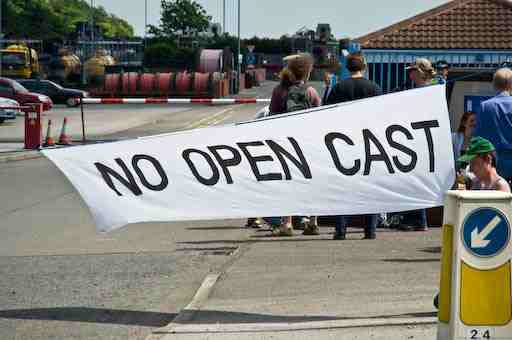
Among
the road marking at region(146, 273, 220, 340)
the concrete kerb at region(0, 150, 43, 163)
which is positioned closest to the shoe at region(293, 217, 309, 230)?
the road marking at region(146, 273, 220, 340)

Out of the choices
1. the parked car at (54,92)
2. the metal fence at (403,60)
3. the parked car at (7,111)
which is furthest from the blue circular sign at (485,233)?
the parked car at (54,92)

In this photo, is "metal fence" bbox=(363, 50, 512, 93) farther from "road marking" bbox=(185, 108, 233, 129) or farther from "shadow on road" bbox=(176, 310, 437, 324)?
"road marking" bbox=(185, 108, 233, 129)

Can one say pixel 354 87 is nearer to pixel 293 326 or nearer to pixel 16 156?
pixel 293 326

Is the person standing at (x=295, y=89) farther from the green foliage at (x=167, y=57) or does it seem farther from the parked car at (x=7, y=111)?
the green foliage at (x=167, y=57)

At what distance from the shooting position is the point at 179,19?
465ft

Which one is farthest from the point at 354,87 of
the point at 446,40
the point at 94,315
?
the point at 446,40

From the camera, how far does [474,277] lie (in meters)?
7.40

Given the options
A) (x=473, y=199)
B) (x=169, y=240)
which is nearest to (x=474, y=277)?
(x=473, y=199)

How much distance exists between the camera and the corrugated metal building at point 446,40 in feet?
72.9

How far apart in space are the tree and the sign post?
134838 mm

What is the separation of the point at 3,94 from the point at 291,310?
4435 cm

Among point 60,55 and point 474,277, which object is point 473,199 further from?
point 60,55

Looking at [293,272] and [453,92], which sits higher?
[453,92]

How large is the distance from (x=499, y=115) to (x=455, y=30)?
1318cm
